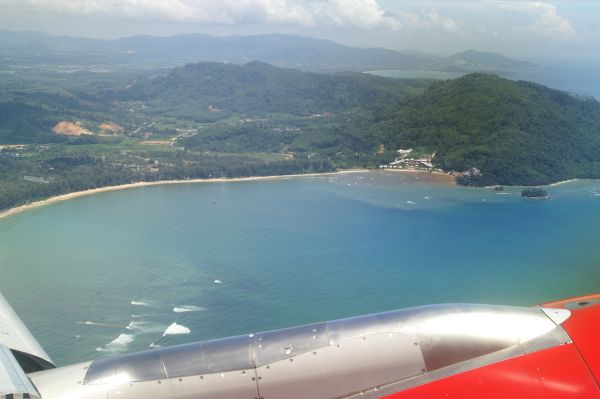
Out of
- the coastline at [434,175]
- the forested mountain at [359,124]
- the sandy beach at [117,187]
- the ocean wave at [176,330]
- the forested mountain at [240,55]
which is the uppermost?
the forested mountain at [240,55]

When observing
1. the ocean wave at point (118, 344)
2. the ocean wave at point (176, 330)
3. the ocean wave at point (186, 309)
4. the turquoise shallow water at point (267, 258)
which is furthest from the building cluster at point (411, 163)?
the ocean wave at point (118, 344)

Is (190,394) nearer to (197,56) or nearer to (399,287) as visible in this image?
(399,287)

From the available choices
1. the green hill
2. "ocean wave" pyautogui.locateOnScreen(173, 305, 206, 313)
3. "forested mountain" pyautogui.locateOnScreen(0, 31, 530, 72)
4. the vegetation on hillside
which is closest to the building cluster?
the vegetation on hillside

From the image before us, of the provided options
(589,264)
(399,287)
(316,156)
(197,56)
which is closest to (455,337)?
(399,287)

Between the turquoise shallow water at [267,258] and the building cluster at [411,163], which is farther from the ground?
the building cluster at [411,163]

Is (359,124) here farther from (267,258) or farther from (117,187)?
(267,258)

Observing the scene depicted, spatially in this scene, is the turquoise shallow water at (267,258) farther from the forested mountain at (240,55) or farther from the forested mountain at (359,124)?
the forested mountain at (240,55)

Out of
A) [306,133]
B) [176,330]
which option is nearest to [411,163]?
[306,133]
